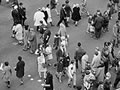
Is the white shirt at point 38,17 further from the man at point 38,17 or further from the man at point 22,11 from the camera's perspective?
the man at point 22,11

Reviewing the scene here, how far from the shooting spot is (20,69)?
1719cm

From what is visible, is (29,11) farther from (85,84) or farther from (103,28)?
(85,84)

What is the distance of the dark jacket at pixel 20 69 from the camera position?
17.1 m

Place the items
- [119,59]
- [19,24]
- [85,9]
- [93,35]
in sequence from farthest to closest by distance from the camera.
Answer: [85,9]
[93,35]
[19,24]
[119,59]

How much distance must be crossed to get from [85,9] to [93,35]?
2.72 meters

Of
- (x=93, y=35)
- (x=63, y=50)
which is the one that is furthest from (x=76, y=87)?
(x=93, y=35)

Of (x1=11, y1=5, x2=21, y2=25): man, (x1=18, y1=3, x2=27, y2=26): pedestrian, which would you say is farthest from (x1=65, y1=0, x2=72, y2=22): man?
(x1=11, y1=5, x2=21, y2=25): man

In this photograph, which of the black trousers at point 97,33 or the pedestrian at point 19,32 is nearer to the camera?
the pedestrian at point 19,32

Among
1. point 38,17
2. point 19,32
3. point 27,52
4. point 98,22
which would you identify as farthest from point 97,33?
point 19,32

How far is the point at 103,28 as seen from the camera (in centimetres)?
2208

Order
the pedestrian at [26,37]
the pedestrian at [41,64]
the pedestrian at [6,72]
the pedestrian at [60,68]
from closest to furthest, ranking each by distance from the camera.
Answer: the pedestrian at [6,72] < the pedestrian at [60,68] < the pedestrian at [41,64] < the pedestrian at [26,37]

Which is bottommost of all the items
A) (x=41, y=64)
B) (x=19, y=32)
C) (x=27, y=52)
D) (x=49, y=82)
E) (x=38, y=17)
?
(x=49, y=82)

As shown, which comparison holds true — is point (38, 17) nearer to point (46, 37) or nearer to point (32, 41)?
point (46, 37)

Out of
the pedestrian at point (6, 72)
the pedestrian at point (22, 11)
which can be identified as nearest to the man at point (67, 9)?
the pedestrian at point (22, 11)
